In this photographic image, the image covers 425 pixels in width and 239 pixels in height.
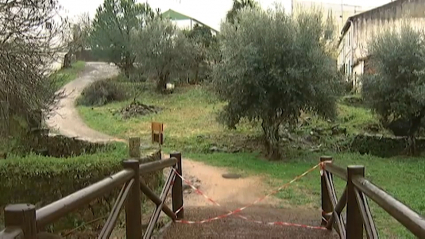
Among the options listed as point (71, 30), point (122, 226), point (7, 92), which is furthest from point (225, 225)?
point (71, 30)

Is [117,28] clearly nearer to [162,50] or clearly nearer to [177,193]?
[162,50]

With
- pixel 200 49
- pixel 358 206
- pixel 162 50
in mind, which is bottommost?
pixel 358 206

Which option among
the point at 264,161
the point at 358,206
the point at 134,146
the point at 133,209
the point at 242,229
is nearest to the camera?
the point at 358,206

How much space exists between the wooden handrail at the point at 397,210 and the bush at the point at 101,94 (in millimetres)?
22614

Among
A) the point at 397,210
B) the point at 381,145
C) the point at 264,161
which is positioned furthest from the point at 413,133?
the point at 397,210

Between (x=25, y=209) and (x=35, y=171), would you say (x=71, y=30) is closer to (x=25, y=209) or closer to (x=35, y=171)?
(x=35, y=171)

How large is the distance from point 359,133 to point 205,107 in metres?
8.28

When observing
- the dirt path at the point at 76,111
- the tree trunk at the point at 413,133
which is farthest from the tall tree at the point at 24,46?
the tree trunk at the point at 413,133

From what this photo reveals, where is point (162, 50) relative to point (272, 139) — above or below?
above

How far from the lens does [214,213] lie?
6.59 m

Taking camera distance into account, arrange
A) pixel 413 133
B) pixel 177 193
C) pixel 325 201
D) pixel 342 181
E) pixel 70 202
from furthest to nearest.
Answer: pixel 413 133 → pixel 342 181 → pixel 177 193 → pixel 325 201 → pixel 70 202

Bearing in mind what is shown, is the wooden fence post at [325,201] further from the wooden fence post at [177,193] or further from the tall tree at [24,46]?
the tall tree at [24,46]

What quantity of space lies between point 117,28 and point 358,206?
93.1 feet

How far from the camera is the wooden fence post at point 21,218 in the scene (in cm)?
175
